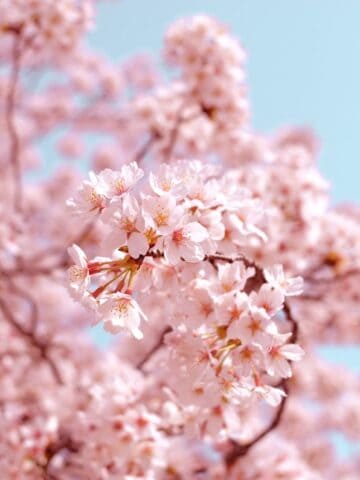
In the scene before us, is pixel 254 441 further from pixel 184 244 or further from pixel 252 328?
pixel 184 244

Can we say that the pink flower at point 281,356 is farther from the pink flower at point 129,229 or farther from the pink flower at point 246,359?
the pink flower at point 129,229

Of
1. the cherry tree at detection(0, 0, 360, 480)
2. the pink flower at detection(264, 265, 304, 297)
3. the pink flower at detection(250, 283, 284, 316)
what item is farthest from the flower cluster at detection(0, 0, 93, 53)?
the pink flower at detection(250, 283, 284, 316)

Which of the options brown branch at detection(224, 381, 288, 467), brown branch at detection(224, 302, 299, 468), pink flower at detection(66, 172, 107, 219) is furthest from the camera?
brown branch at detection(224, 381, 288, 467)

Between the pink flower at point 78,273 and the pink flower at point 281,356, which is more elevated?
the pink flower at point 281,356

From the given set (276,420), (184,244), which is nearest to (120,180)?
(184,244)

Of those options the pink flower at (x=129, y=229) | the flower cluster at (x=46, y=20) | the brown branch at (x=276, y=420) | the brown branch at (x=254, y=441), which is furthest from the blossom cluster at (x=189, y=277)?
the flower cluster at (x=46, y=20)

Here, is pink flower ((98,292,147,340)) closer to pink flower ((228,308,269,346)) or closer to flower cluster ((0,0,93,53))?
pink flower ((228,308,269,346))
